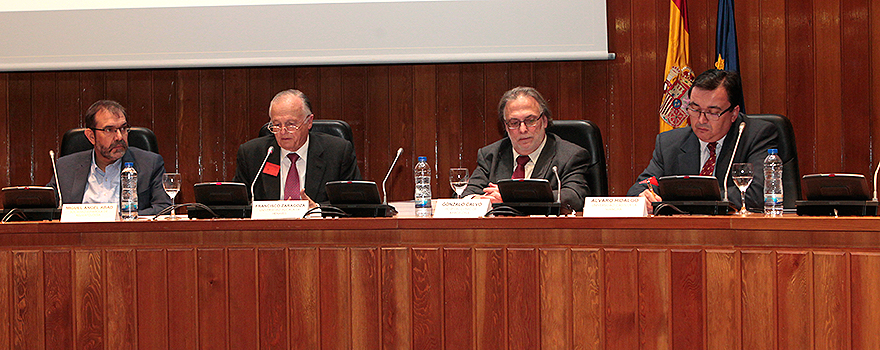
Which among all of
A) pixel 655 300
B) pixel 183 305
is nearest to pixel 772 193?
pixel 655 300

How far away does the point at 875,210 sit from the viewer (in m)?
1.83

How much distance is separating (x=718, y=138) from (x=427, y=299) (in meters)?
1.51

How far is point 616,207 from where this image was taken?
1.95 meters

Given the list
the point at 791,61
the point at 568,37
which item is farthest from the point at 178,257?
the point at 791,61

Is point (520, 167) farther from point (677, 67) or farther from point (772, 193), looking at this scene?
point (677, 67)

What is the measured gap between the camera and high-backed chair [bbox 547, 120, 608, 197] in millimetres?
2930

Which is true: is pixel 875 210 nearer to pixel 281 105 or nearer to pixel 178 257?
pixel 178 257

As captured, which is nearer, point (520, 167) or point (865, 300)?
point (865, 300)

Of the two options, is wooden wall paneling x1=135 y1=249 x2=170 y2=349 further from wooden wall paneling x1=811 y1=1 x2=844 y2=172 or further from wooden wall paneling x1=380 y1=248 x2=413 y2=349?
wooden wall paneling x1=811 y1=1 x2=844 y2=172

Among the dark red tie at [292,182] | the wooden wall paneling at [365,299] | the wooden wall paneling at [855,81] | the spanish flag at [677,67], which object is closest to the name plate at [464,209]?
the wooden wall paneling at [365,299]

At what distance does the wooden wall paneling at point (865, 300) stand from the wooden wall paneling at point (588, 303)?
2.03ft

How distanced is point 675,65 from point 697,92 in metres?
1.15

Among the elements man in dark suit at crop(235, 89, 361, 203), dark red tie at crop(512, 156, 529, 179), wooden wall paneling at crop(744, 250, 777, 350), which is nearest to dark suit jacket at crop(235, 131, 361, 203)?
man in dark suit at crop(235, 89, 361, 203)

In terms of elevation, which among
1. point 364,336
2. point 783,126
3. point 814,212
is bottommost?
point 364,336
